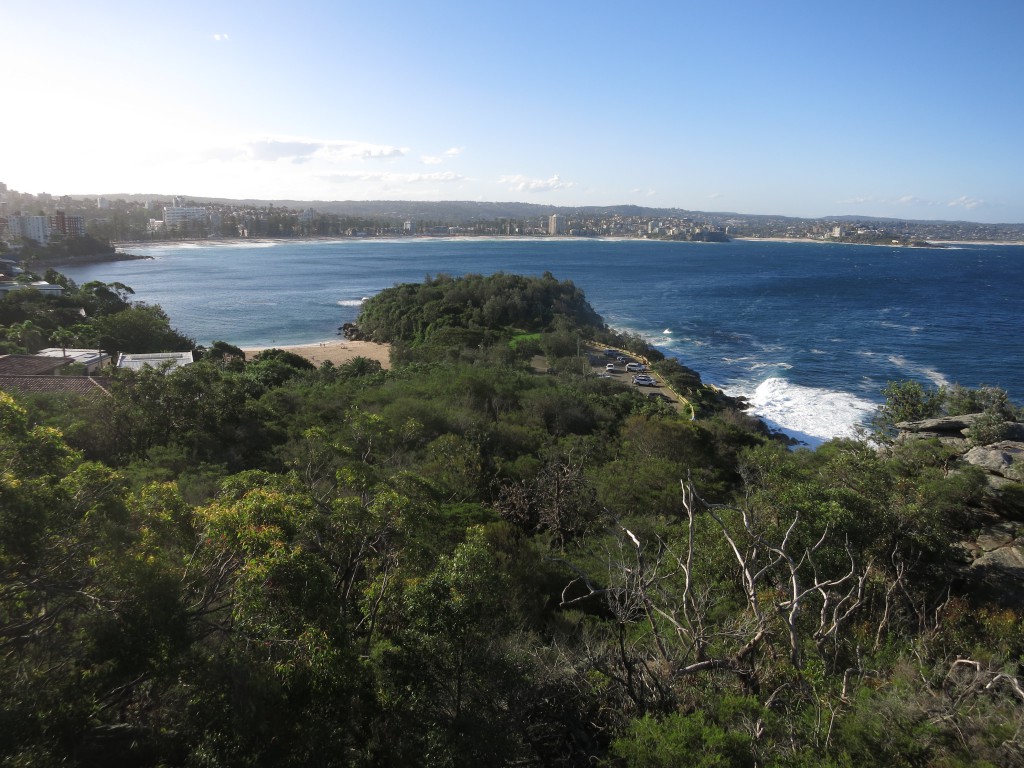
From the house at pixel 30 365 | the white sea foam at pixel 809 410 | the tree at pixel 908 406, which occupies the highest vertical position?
the house at pixel 30 365

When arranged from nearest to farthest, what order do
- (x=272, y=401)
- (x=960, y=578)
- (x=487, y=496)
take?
(x=960, y=578), (x=487, y=496), (x=272, y=401)

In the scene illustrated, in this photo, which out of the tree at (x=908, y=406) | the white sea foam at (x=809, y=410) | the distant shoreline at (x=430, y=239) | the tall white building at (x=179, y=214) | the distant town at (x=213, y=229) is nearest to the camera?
the tree at (x=908, y=406)

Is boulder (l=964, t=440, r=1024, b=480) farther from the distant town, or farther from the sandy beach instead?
the distant town

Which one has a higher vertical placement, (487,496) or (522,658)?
(522,658)

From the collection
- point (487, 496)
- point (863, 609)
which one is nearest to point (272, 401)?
point (487, 496)

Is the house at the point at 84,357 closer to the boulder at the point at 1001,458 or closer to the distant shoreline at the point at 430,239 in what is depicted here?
the boulder at the point at 1001,458

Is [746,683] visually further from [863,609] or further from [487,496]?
[487,496]

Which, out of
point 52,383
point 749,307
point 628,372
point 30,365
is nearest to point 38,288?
point 30,365

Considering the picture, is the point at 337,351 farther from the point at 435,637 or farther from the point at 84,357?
the point at 435,637

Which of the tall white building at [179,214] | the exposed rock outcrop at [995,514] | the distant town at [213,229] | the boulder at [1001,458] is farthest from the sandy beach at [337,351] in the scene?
the tall white building at [179,214]
